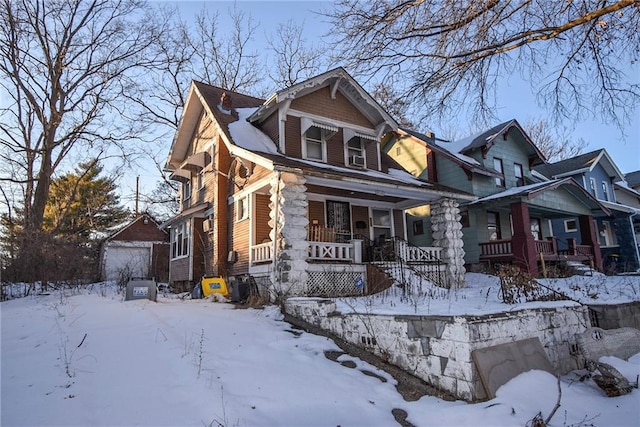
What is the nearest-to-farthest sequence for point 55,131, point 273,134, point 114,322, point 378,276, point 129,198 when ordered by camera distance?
point 114,322, point 378,276, point 273,134, point 55,131, point 129,198

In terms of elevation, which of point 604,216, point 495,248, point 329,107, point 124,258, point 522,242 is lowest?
point 495,248

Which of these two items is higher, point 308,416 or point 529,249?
point 529,249

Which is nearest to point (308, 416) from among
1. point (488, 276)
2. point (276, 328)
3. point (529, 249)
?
point (276, 328)

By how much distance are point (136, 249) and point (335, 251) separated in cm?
1861

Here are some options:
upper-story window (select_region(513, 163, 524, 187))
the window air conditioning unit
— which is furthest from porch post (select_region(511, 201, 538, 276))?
the window air conditioning unit

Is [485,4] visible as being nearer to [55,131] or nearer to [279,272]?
[279,272]

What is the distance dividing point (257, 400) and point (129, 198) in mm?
33950

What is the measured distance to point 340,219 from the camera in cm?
1497

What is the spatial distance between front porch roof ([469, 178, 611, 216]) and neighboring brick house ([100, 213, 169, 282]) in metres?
19.0

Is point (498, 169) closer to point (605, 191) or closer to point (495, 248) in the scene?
point (495, 248)

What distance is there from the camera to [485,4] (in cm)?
616

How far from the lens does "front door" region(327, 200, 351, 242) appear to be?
14719 millimetres

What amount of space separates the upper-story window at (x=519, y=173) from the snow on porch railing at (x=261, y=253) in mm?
15890

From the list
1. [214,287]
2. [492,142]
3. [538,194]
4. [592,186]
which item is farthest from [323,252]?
[592,186]
